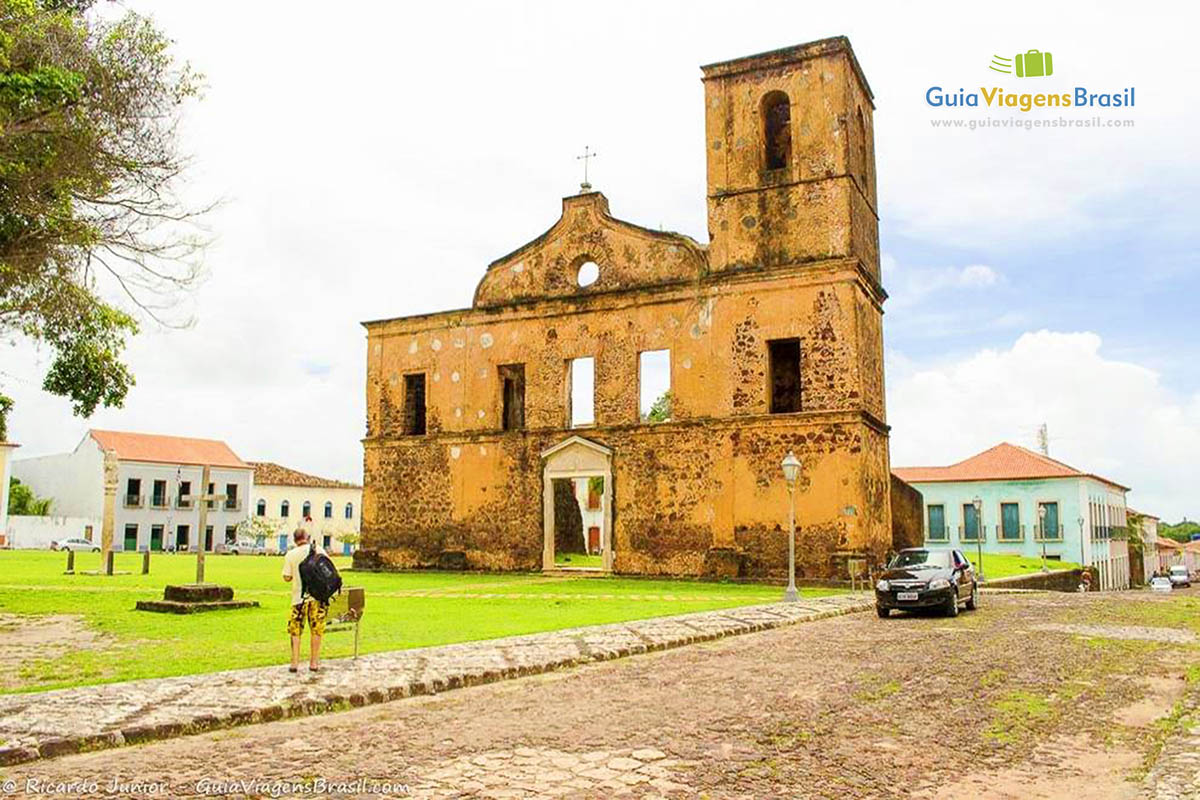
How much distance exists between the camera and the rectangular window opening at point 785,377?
80.5 feet

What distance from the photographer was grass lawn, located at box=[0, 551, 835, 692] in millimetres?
9211

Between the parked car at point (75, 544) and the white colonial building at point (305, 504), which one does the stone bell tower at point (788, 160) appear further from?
the white colonial building at point (305, 504)

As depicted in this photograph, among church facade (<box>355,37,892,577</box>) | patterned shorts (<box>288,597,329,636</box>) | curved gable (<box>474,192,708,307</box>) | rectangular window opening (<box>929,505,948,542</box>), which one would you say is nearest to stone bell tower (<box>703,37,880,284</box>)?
church facade (<box>355,37,892,577</box>)

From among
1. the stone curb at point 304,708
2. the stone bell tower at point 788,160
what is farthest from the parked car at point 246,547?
the stone curb at point 304,708

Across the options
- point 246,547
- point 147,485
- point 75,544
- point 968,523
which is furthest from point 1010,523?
point 75,544

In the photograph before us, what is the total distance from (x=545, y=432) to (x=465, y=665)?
16.8m

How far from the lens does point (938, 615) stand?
52.0 ft

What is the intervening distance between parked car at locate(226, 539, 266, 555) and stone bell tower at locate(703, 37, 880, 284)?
4532cm

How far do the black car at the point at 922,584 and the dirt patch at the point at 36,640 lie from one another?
11.2m

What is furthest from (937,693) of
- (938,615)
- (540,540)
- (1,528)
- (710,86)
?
(1,528)

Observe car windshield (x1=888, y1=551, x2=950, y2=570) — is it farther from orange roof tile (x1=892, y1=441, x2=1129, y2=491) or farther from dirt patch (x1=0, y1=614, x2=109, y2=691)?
orange roof tile (x1=892, y1=441, x2=1129, y2=491)

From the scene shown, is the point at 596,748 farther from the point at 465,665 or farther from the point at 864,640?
the point at 864,640

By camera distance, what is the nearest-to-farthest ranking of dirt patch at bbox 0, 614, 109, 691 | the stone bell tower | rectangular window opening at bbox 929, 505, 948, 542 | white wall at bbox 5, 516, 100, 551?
dirt patch at bbox 0, 614, 109, 691 → the stone bell tower → rectangular window opening at bbox 929, 505, 948, 542 → white wall at bbox 5, 516, 100, 551

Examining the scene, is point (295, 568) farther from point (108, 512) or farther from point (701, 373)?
point (108, 512)
